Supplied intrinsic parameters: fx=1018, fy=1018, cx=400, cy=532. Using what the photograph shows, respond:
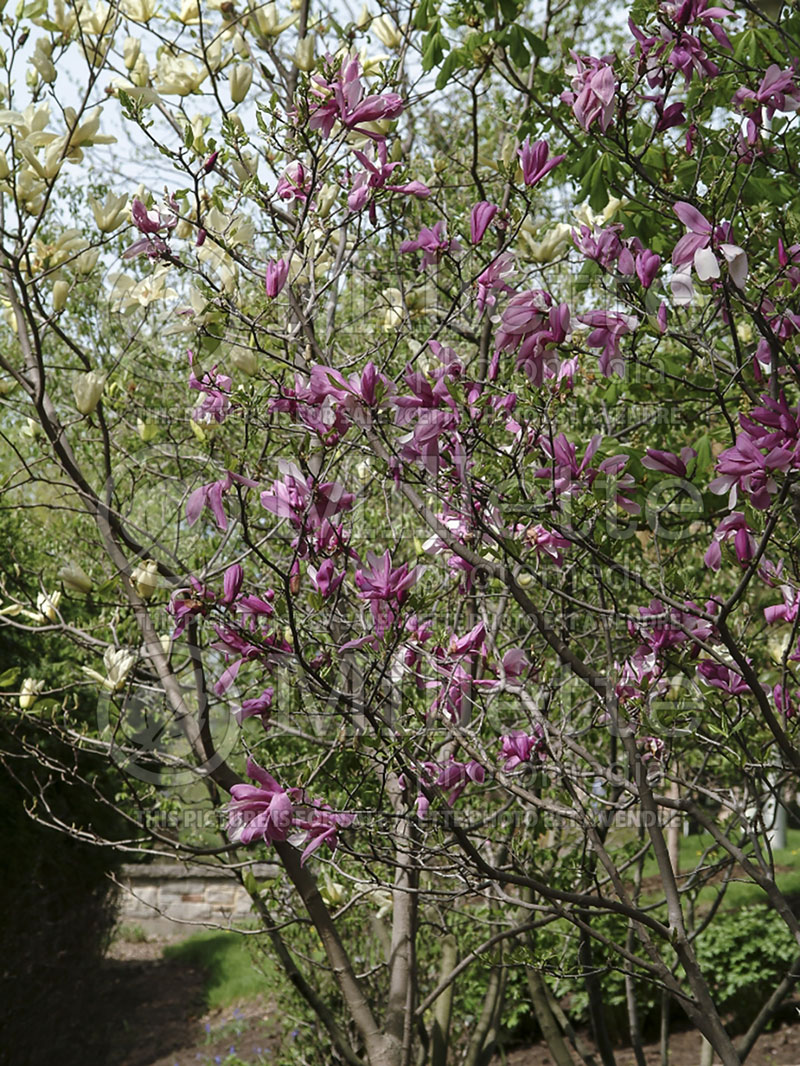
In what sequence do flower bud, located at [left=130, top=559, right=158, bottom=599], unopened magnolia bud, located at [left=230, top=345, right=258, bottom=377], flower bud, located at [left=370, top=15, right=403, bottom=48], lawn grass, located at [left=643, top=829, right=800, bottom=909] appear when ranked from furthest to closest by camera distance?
lawn grass, located at [left=643, top=829, right=800, bottom=909] → flower bud, located at [left=370, top=15, right=403, bottom=48] → flower bud, located at [left=130, top=559, right=158, bottom=599] → unopened magnolia bud, located at [left=230, top=345, right=258, bottom=377]

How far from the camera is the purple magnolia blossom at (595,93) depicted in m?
1.87

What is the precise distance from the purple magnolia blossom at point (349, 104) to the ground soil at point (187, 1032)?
4.76m

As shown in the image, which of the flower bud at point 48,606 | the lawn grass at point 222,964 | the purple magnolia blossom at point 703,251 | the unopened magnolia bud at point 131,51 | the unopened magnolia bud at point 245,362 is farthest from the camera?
the lawn grass at point 222,964

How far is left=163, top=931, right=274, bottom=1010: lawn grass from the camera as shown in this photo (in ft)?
27.1

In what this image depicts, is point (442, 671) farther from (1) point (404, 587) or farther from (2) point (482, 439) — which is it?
(2) point (482, 439)

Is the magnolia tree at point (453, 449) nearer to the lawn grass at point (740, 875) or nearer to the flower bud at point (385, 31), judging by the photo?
the flower bud at point (385, 31)

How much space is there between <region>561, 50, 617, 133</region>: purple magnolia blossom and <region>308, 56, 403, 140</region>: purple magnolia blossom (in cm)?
35

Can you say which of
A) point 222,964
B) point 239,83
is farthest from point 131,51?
point 222,964

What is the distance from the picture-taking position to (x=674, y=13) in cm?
199

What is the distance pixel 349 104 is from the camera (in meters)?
2.02

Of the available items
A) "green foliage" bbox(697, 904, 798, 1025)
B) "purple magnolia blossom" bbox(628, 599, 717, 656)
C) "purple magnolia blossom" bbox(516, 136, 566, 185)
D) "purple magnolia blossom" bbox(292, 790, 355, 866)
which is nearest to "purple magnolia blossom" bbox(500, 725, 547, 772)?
"purple magnolia blossom" bbox(628, 599, 717, 656)

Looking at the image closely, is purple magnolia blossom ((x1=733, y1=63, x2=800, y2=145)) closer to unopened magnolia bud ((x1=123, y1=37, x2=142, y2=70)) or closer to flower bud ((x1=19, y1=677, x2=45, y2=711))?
unopened magnolia bud ((x1=123, y1=37, x2=142, y2=70))

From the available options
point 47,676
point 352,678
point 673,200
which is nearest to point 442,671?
point 352,678

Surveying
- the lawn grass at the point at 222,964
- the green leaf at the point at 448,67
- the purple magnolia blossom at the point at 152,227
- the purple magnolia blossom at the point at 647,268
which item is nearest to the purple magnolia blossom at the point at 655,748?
the purple magnolia blossom at the point at 647,268
